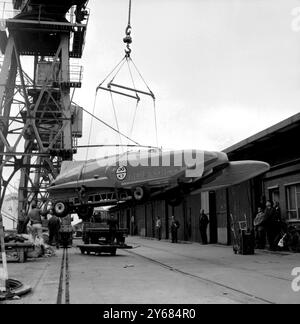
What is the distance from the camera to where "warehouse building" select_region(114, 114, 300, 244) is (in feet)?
51.2

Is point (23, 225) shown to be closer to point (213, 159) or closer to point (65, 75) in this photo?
point (213, 159)

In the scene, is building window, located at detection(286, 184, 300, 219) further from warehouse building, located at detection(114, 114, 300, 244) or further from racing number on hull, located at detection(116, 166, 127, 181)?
racing number on hull, located at detection(116, 166, 127, 181)

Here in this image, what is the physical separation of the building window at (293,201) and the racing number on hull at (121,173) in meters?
6.04

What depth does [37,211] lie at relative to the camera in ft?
51.6

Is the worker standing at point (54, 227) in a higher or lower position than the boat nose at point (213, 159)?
lower

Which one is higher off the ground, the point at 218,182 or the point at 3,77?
the point at 3,77

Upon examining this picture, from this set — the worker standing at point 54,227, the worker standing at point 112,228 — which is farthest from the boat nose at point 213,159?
the worker standing at point 54,227

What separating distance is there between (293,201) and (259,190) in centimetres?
268

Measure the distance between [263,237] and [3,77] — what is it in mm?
15754

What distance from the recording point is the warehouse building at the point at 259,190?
51.2 feet

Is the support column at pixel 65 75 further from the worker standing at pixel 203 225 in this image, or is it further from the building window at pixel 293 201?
the building window at pixel 293 201
